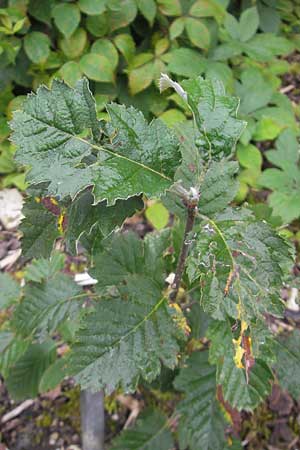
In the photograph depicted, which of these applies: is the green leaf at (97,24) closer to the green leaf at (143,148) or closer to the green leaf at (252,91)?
the green leaf at (252,91)

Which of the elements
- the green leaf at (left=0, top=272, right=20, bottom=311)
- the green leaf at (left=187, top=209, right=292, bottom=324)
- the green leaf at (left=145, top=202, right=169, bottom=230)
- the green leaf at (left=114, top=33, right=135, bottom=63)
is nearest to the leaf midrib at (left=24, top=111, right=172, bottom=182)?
the green leaf at (left=187, top=209, right=292, bottom=324)

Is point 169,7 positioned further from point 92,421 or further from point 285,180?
point 92,421

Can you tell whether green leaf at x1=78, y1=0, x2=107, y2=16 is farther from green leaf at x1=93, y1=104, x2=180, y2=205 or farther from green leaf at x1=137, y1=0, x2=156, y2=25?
green leaf at x1=93, y1=104, x2=180, y2=205

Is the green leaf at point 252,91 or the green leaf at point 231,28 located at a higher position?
the green leaf at point 231,28

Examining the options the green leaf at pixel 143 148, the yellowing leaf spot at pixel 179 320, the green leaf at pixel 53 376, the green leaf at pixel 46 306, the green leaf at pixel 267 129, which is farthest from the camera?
the green leaf at pixel 267 129

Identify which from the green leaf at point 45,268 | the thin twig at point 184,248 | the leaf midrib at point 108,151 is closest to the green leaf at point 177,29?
the green leaf at point 45,268

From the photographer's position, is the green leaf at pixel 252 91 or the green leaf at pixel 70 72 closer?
the green leaf at pixel 70 72

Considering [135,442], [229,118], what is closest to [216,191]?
[229,118]
